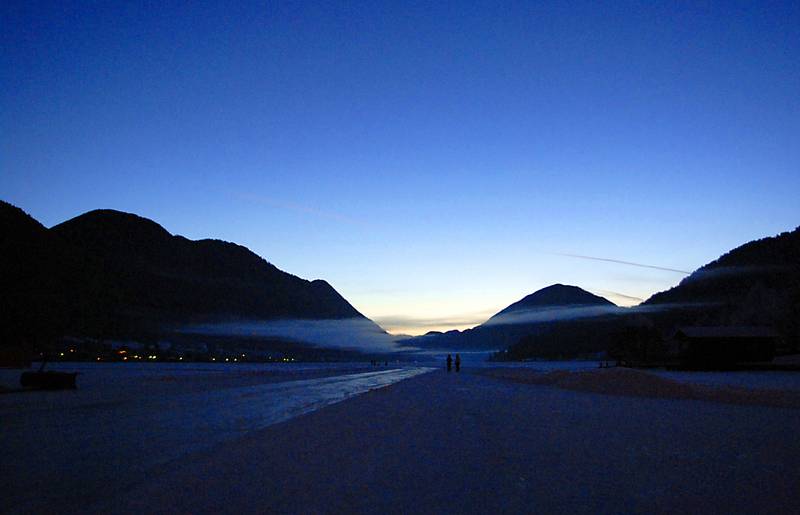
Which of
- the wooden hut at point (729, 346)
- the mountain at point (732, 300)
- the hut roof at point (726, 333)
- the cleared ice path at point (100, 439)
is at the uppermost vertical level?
the mountain at point (732, 300)

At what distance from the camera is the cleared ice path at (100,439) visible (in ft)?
20.2

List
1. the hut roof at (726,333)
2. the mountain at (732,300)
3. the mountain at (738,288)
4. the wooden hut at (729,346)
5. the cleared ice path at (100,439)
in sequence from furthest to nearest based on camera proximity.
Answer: the mountain at (738,288)
the mountain at (732,300)
the hut roof at (726,333)
the wooden hut at (729,346)
the cleared ice path at (100,439)

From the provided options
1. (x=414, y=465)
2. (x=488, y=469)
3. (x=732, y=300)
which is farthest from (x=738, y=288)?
(x=414, y=465)

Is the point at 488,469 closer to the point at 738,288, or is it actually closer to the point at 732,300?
the point at 732,300

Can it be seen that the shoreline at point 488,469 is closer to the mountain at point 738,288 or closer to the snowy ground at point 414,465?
the snowy ground at point 414,465

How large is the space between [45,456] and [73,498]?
127 inches

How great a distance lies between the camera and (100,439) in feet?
32.8

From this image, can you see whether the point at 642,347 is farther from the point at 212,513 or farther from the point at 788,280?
the point at 212,513

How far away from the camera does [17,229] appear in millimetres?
148250

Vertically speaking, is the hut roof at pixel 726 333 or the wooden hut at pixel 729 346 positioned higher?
the hut roof at pixel 726 333

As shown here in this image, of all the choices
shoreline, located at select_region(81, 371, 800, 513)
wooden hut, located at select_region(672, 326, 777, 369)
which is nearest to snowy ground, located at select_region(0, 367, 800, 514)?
shoreline, located at select_region(81, 371, 800, 513)

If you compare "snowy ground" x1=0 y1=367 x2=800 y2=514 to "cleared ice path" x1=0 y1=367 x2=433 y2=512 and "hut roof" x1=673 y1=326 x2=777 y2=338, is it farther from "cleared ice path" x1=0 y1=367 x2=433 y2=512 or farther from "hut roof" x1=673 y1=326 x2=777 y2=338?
"hut roof" x1=673 y1=326 x2=777 y2=338

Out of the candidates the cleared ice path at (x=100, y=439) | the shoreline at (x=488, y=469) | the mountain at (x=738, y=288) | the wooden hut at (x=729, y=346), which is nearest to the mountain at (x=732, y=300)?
the mountain at (x=738, y=288)

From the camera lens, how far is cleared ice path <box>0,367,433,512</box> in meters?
6.14
